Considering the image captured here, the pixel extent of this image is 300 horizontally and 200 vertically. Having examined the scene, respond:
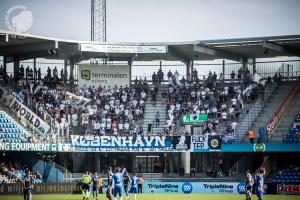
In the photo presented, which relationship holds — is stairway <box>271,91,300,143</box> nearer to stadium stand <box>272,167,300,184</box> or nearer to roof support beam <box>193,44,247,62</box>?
stadium stand <box>272,167,300,184</box>

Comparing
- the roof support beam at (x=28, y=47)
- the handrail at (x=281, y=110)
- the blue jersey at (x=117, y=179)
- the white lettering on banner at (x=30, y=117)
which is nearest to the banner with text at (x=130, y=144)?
the white lettering on banner at (x=30, y=117)

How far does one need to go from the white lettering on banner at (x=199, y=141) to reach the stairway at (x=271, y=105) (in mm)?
4351

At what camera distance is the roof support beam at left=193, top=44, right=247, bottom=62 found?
178ft

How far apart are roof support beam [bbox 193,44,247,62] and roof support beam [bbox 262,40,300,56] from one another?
487cm

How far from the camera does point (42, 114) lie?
50.8 m

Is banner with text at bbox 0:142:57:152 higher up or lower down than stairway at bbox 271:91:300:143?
lower down

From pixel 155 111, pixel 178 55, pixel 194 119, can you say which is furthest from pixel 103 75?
pixel 194 119

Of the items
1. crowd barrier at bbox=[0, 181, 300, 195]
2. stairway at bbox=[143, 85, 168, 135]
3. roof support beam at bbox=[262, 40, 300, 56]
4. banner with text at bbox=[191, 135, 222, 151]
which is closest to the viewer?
crowd barrier at bbox=[0, 181, 300, 195]

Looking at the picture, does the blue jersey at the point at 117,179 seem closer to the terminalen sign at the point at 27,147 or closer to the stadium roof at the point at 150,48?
the terminalen sign at the point at 27,147

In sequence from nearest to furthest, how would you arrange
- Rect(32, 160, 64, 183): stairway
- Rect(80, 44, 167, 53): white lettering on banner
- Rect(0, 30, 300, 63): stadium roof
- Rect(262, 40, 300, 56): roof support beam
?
1. Rect(32, 160, 64, 183): stairway
2. Rect(262, 40, 300, 56): roof support beam
3. Rect(0, 30, 300, 63): stadium roof
4. Rect(80, 44, 167, 53): white lettering on banner

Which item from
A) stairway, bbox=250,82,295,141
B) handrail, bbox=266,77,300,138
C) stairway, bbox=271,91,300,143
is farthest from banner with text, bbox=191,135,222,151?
stairway, bbox=271,91,300,143

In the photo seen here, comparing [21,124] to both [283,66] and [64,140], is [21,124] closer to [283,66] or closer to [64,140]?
[64,140]

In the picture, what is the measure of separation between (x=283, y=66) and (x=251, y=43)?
6.02 m

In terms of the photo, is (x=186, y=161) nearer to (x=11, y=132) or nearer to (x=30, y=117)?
(x=30, y=117)
